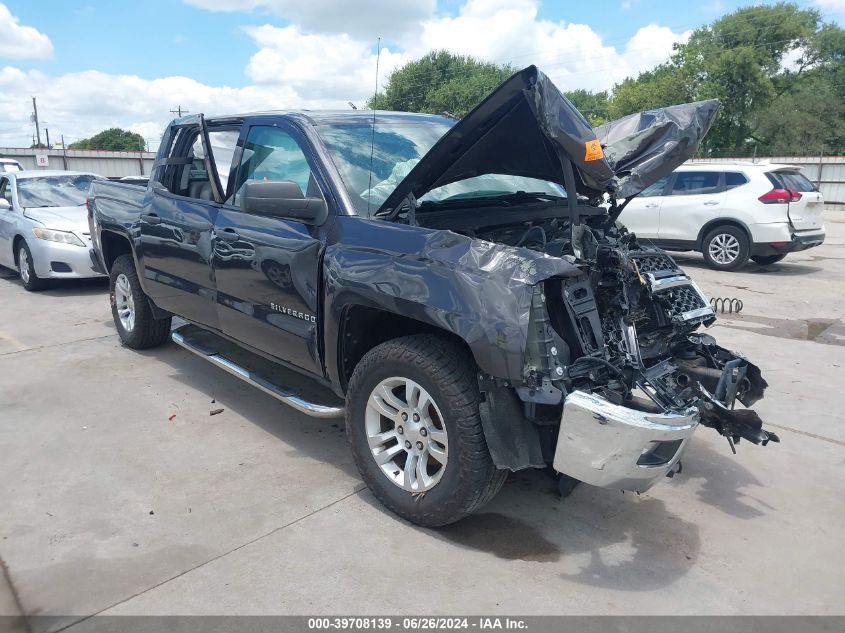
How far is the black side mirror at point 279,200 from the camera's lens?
11.4ft

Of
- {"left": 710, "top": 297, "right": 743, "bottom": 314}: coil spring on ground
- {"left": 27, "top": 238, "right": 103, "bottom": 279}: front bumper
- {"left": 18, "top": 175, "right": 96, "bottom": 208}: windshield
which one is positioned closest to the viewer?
{"left": 710, "top": 297, "right": 743, "bottom": 314}: coil spring on ground

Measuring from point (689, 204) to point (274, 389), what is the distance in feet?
31.3

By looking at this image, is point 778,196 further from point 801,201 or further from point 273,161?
point 273,161

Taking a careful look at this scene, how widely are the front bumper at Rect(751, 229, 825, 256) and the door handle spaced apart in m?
9.32

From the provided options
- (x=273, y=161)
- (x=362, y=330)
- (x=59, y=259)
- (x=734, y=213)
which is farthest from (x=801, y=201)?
(x=59, y=259)

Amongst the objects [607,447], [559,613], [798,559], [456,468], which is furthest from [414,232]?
[798,559]

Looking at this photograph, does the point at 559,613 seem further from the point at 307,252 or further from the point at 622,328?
the point at 307,252

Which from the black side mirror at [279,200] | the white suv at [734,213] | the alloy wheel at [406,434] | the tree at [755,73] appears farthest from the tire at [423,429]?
the tree at [755,73]

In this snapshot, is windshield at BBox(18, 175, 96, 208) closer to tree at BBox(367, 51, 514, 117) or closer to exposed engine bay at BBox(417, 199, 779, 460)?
exposed engine bay at BBox(417, 199, 779, 460)

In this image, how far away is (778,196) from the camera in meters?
10.6

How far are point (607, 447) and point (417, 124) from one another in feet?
8.78

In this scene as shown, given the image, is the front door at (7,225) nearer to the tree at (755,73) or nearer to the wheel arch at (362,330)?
the wheel arch at (362,330)

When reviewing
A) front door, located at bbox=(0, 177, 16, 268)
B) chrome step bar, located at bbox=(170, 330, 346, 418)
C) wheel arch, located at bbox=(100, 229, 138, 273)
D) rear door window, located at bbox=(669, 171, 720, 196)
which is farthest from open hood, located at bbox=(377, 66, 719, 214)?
front door, located at bbox=(0, 177, 16, 268)

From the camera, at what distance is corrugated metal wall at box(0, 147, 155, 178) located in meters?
35.7
